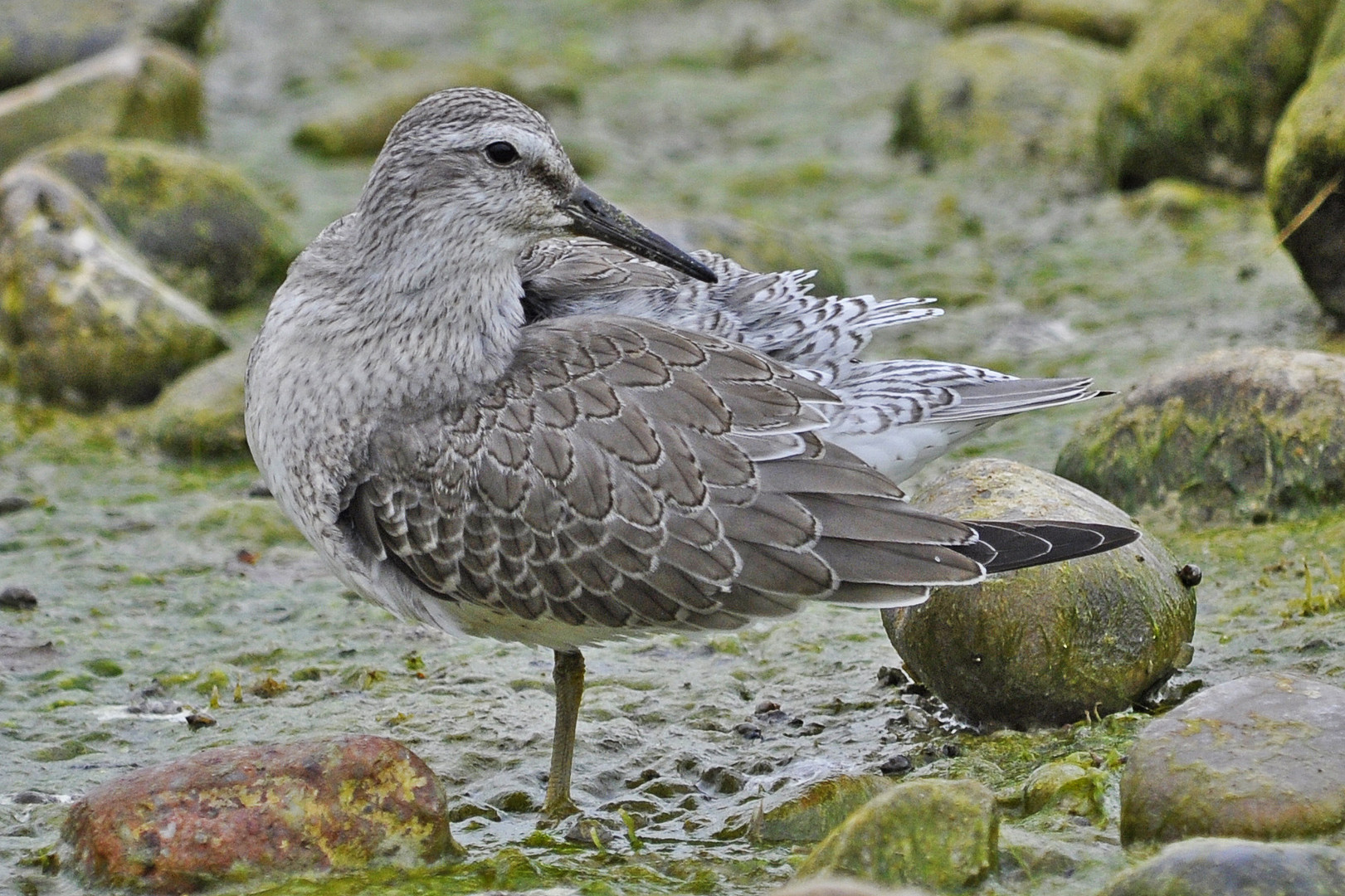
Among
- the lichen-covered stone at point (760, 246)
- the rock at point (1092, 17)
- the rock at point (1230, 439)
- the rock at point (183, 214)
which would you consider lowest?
the rock at point (1230, 439)

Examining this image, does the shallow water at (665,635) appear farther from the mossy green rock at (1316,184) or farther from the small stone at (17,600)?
the mossy green rock at (1316,184)

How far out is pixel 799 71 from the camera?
15.7m

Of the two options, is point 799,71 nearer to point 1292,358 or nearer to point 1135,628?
point 1292,358

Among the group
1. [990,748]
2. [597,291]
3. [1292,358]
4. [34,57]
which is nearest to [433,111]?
[597,291]

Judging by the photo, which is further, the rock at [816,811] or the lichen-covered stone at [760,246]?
the lichen-covered stone at [760,246]

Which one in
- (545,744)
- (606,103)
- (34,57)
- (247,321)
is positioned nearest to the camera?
(545,744)

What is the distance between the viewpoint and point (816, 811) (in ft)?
17.1

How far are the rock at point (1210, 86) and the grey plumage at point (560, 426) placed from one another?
18.8 ft

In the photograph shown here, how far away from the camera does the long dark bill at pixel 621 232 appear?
5.79m

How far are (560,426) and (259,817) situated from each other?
1.44 m

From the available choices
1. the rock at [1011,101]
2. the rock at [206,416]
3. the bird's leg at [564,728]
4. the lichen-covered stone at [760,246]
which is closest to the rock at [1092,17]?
the rock at [1011,101]

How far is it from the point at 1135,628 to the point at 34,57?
1039 centimetres

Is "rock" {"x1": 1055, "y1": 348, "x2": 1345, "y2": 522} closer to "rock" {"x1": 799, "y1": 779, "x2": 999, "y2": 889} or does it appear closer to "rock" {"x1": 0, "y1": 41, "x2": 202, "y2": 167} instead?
"rock" {"x1": 799, "y1": 779, "x2": 999, "y2": 889}

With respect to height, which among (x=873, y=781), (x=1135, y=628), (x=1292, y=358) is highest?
(x=1292, y=358)
